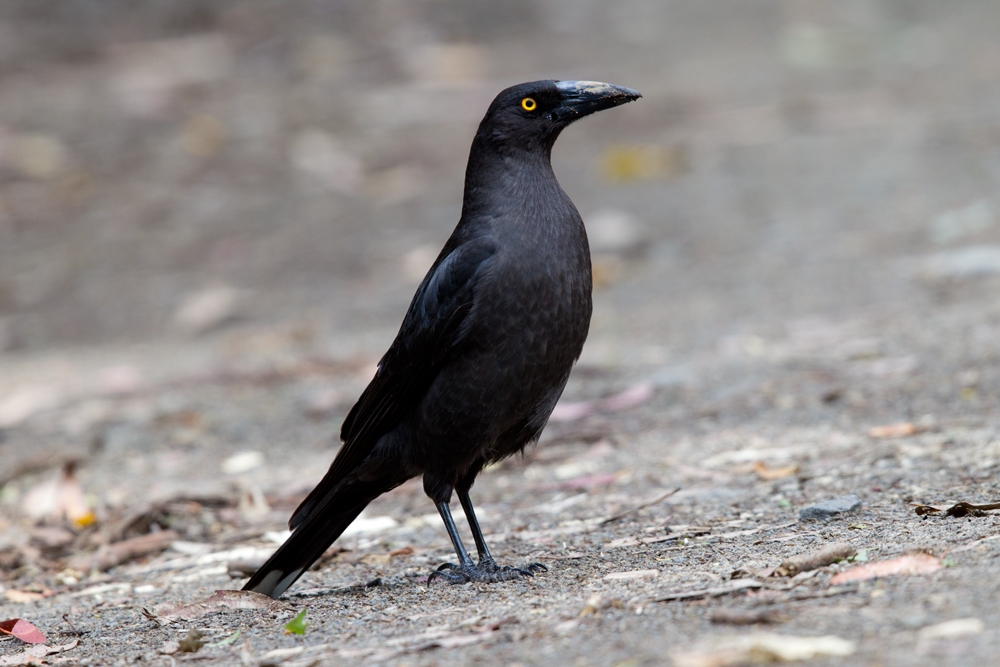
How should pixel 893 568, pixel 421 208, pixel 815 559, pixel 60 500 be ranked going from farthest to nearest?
pixel 421 208, pixel 60 500, pixel 815 559, pixel 893 568

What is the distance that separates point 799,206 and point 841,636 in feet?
23.0

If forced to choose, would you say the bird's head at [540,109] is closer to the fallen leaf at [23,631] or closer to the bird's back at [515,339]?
the bird's back at [515,339]

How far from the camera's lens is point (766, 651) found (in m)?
2.11

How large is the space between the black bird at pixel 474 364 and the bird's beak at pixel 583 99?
0.57 feet

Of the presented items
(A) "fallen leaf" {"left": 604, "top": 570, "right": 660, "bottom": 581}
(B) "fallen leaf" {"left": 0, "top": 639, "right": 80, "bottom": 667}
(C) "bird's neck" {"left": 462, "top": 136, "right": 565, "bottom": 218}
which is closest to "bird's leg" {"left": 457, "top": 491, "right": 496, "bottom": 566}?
(A) "fallen leaf" {"left": 604, "top": 570, "right": 660, "bottom": 581}

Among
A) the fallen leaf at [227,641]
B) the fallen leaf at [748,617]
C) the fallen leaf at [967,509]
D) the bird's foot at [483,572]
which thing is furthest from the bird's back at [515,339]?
the fallen leaf at [748,617]

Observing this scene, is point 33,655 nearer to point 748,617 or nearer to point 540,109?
point 748,617

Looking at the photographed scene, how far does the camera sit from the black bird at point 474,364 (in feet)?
11.4

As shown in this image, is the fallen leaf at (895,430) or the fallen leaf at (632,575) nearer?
the fallen leaf at (632,575)

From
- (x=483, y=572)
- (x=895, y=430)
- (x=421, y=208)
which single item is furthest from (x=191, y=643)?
(x=421, y=208)

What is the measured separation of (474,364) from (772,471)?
120cm

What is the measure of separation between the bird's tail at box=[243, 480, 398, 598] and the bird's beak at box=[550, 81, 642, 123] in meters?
1.27

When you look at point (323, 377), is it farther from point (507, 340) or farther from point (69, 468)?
point (507, 340)

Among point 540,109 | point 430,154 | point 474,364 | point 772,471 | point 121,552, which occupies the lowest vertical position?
point 772,471
